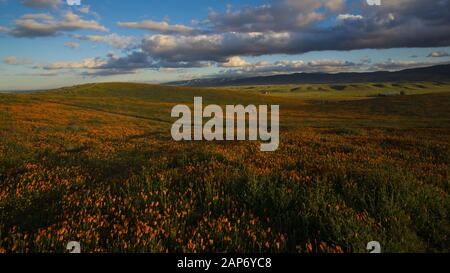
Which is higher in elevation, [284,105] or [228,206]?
[284,105]

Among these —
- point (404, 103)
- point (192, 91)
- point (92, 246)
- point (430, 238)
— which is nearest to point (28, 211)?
point (92, 246)

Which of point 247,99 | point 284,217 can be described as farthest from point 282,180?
point 247,99

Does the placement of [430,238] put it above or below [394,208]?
below

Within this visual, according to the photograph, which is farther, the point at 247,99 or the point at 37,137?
the point at 247,99

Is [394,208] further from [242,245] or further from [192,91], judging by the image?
[192,91]

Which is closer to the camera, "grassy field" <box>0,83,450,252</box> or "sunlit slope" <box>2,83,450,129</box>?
"grassy field" <box>0,83,450,252</box>

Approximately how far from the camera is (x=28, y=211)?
629cm

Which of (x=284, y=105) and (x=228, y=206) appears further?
(x=284, y=105)

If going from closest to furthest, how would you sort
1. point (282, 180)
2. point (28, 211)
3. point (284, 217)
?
point (284, 217) < point (28, 211) < point (282, 180)

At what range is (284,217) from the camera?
5504mm

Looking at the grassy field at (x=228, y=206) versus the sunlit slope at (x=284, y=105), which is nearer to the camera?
the grassy field at (x=228, y=206)

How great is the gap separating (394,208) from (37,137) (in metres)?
17.0
